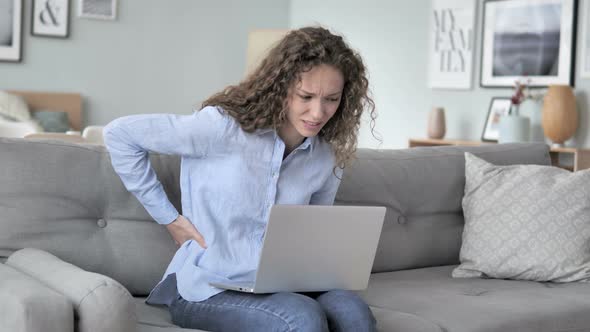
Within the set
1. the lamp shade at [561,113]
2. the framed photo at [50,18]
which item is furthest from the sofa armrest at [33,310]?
the framed photo at [50,18]

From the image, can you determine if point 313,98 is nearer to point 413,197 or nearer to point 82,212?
point 82,212

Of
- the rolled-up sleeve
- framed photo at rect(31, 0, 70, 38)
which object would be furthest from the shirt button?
framed photo at rect(31, 0, 70, 38)

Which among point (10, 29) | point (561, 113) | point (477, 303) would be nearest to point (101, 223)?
point (477, 303)

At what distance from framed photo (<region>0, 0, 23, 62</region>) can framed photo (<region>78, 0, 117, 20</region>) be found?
543 millimetres

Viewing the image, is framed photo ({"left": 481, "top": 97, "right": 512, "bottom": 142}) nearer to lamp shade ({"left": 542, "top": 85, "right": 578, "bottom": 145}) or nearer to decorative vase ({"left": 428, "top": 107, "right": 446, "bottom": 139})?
decorative vase ({"left": 428, "top": 107, "right": 446, "bottom": 139})

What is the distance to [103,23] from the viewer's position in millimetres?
7633

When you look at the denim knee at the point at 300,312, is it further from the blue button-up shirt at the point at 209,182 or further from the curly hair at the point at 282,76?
the curly hair at the point at 282,76

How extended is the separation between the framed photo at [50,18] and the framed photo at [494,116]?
3.75m

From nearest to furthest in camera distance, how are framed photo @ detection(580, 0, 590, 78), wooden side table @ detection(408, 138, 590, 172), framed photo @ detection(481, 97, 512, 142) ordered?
wooden side table @ detection(408, 138, 590, 172) < framed photo @ detection(580, 0, 590, 78) < framed photo @ detection(481, 97, 512, 142)

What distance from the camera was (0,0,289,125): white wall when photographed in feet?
24.3

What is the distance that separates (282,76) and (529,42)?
13.3 ft

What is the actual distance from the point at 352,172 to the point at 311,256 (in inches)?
30.8

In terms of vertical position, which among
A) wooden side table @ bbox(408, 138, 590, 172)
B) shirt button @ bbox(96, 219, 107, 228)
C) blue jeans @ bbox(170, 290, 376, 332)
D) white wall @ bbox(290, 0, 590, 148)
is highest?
white wall @ bbox(290, 0, 590, 148)

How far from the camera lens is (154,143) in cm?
208
